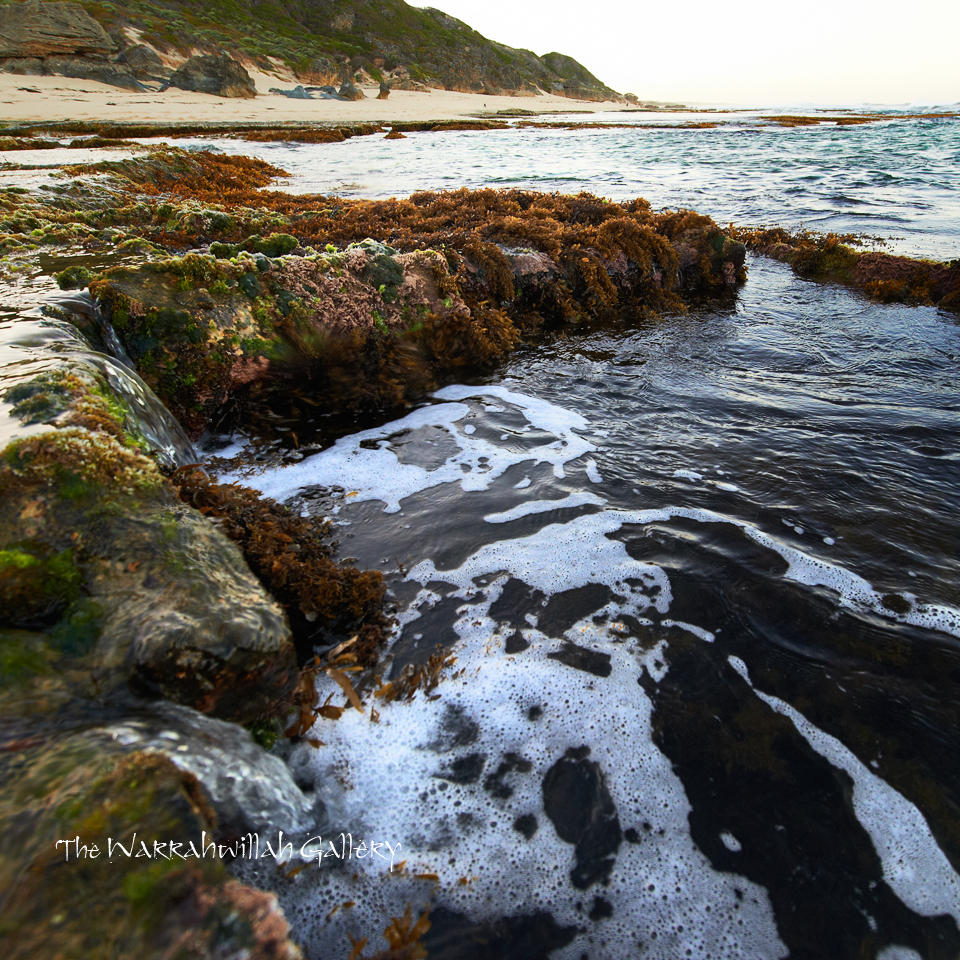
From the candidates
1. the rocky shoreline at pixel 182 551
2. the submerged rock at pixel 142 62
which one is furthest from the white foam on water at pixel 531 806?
the submerged rock at pixel 142 62

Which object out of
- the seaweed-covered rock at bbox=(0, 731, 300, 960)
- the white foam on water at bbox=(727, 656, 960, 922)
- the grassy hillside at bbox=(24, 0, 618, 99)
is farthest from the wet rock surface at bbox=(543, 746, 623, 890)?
the grassy hillside at bbox=(24, 0, 618, 99)

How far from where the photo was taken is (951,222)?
11.1 m

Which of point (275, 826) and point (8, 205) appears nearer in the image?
point (275, 826)

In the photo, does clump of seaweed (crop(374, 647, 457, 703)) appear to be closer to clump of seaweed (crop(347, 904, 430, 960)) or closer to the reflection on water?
the reflection on water

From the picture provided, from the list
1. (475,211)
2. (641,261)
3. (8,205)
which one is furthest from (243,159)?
(641,261)

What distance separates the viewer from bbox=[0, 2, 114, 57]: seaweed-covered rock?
35188mm

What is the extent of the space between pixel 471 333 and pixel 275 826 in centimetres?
547

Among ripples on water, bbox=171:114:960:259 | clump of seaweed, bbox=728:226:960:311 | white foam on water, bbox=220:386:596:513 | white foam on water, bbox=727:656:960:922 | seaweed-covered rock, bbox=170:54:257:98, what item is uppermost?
seaweed-covered rock, bbox=170:54:257:98

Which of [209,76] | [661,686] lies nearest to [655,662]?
[661,686]

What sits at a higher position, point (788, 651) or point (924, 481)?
point (924, 481)

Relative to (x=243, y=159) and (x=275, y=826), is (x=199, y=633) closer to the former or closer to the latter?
(x=275, y=826)

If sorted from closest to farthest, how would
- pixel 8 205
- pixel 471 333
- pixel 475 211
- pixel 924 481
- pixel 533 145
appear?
pixel 924 481, pixel 471 333, pixel 8 205, pixel 475 211, pixel 533 145

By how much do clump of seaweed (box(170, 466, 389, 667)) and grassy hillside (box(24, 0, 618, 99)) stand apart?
6022 centimetres

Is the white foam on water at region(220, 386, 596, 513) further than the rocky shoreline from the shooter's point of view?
Yes
